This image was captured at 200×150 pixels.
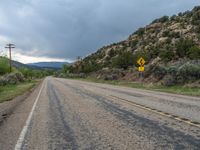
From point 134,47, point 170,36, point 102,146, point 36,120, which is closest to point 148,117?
point 36,120

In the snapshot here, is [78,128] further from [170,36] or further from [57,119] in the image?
[170,36]

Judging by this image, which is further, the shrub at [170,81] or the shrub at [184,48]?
the shrub at [184,48]

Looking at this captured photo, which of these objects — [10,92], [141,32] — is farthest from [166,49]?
[141,32]

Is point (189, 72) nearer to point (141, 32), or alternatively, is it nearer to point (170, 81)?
point (170, 81)

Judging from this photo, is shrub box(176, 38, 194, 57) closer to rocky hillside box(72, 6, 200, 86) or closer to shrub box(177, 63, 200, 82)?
rocky hillside box(72, 6, 200, 86)

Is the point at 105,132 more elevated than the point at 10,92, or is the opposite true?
the point at 105,132

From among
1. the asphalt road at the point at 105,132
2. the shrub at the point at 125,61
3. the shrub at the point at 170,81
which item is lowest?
the asphalt road at the point at 105,132

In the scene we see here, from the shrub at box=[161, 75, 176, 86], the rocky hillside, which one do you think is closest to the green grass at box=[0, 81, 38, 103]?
the shrub at box=[161, 75, 176, 86]

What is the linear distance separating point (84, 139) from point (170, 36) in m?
79.0

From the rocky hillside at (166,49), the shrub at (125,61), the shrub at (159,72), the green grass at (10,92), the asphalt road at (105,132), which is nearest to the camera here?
the asphalt road at (105,132)

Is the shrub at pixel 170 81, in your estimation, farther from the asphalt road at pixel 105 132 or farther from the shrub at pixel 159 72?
the asphalt road at pixel 105 132

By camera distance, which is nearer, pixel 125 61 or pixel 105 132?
pixel 105 132

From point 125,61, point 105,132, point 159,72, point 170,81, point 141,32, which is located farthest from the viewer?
point 141,32

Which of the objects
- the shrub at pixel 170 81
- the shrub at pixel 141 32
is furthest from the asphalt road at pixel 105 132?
the shrub at pixel 141 32
